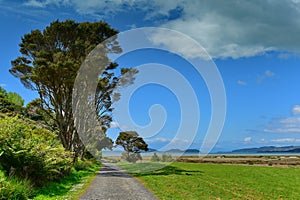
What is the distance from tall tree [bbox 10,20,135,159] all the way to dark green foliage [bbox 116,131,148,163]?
4158cm

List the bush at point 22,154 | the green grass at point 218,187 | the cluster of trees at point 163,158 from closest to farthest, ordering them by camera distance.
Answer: the bush at point 22,154 → the green grass at point 218,187 → the cluster of trees at point 163,158

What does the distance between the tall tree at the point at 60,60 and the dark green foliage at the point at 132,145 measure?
41.6m

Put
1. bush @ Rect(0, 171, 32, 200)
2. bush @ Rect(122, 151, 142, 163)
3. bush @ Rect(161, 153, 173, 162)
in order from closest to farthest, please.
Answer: bush @ Rect(0, 171, 32, 200) < bush @ Rect(161, 153, 173, 162) < bush @ Rect(122, 151, 142, 163)

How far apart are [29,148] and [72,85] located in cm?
1723

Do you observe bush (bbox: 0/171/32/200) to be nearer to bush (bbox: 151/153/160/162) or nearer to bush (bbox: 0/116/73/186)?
bush (bbox: 0/116/73/186)

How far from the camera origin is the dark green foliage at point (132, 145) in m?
76.4

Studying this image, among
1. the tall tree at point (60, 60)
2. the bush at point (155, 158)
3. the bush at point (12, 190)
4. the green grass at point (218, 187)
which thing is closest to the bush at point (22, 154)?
the bush at point (12, 190)

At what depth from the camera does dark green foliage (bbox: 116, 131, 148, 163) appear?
3009 inches

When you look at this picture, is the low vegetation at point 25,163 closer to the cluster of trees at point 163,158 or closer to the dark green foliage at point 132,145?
the cluster of trees at point 163,158

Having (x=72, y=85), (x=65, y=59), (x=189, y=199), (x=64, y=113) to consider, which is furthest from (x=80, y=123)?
(x=189, y=199)

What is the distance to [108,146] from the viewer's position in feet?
226

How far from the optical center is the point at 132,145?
77625 millimetres

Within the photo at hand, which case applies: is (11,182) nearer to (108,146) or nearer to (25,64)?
(25,64)

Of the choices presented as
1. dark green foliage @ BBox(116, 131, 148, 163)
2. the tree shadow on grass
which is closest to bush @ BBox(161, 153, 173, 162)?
dark green foliage @ BBox(116, 131, 148, 163)
